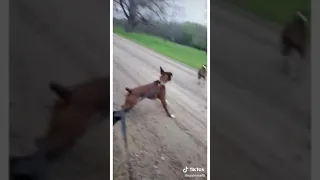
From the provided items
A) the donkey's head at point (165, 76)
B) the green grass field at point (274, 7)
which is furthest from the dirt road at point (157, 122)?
the green grass field at point (274, 7)

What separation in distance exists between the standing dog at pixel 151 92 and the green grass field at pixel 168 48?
24 millimetres

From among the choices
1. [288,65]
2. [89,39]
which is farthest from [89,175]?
[288,65]

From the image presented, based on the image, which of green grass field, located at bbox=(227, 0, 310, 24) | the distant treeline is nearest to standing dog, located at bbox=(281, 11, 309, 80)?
green grass field, located at bbox=(227, 0, 310, 24)

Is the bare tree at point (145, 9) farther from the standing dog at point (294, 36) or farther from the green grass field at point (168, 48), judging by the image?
the standing dog at point (294, 36)

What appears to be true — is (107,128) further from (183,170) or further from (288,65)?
(288,65)

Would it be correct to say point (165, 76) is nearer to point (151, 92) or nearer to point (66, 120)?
point (151, 92)

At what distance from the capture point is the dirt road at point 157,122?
1.84 feet

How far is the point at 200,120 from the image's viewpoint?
57 centimetres

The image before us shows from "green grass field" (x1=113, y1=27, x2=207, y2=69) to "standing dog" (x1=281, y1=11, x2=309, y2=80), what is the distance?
0.12 meters

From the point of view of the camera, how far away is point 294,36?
58cm

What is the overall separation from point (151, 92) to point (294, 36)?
0.66ft

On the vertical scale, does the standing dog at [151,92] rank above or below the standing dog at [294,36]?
below

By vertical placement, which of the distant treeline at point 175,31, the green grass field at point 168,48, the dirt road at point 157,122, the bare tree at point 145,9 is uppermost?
the bare tree at point 145,9

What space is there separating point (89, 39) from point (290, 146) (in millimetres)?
296
